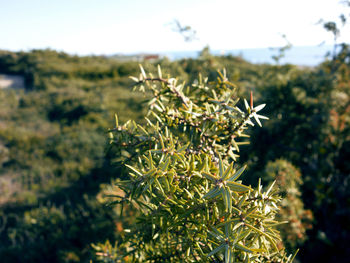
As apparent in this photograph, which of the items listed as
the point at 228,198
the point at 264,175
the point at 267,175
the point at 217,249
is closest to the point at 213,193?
the point at 228,198

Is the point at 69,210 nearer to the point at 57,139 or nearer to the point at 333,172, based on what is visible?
the point at 57,139

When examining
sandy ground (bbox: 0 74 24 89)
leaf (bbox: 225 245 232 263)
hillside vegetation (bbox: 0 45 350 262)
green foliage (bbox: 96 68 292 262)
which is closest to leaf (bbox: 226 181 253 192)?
green foliage (bbox: 96 68 292 262)

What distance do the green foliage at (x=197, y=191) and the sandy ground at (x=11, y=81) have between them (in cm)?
1800

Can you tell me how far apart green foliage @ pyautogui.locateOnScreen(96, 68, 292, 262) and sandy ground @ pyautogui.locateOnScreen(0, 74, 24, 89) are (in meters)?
18.0

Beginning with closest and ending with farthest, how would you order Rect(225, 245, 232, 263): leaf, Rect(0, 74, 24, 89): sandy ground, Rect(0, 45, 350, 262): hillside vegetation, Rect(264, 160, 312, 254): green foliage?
Rect(225, 245, 232, 263): leaf, Rect(264, 160, 312, 254): green foliage, Rect(0, 45, 350, 262): hillside vegetation, Rect(0, 74, 24, 89): sandy ground

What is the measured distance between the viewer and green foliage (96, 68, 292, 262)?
37.0 inches

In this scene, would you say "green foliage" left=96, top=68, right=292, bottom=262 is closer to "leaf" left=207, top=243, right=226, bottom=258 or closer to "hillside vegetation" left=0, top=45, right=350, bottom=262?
"leaf" left=207, top=243, right=226, bottom=258

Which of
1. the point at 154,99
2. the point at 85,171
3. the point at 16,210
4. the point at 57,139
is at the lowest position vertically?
the point at 16,210

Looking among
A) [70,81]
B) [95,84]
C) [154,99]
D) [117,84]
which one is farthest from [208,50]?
[70,81]

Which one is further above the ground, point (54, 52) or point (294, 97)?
point (54, 52)

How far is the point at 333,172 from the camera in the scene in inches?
166

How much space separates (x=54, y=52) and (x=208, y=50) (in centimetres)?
1975

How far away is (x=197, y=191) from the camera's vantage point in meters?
1.03

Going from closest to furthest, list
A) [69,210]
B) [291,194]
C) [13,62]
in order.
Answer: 1. [291,194]
2. [69,210]
3. [13,62]
